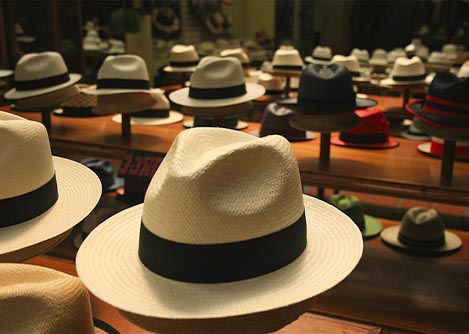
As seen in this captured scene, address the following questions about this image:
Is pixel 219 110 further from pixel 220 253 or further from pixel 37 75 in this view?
pixel 220 253

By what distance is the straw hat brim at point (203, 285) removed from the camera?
951mm

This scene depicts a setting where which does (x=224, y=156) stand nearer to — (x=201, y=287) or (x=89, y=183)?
(x=201, y=287)

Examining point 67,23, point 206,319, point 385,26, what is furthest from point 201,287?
point 385,26

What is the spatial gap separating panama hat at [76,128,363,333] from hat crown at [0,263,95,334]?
0.05 meters

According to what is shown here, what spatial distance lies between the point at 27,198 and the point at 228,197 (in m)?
0.57

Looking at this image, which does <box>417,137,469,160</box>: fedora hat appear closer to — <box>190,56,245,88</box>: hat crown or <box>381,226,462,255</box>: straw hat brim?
<box>381,226,462,255</box>: straw hat brim

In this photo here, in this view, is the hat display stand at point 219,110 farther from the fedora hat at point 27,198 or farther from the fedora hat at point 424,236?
the fedora hat at point 27,198

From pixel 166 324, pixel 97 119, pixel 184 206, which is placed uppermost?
pixel 184 206

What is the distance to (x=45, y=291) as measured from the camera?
98 cm

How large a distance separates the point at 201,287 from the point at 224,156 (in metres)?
0.23

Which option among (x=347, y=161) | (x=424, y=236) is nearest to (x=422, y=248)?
(x=424, y=236)

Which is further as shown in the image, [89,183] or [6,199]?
[89,183]

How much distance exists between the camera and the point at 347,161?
8.01 feet

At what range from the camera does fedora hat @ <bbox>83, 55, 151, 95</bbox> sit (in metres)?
2.69
